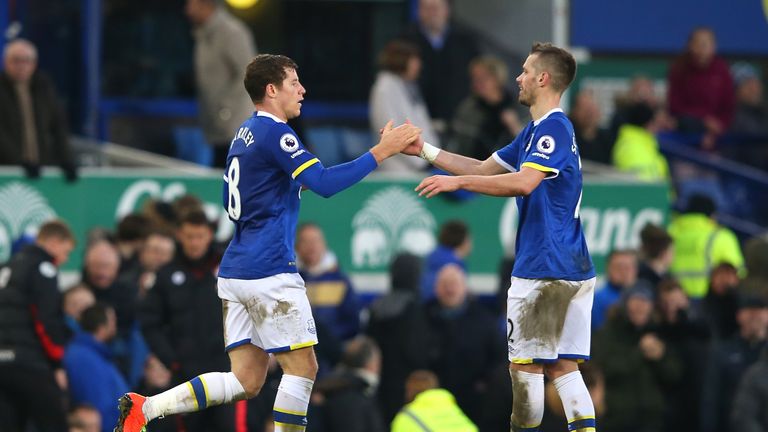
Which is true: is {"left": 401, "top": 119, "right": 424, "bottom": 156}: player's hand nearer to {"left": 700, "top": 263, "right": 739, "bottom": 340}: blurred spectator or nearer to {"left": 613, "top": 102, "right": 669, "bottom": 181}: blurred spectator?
{"left": 700, "top": 263, "right": 739, "bottom": 340}: blurred spectator

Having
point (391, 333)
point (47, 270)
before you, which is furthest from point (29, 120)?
point (391, 333)

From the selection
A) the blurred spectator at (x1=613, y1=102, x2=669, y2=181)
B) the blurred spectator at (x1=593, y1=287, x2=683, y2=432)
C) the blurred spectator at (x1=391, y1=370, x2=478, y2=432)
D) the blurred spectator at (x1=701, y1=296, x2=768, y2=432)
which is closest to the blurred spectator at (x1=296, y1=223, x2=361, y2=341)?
the blurred spectator at (x1=593, y1=287, x2=683, y2=432)

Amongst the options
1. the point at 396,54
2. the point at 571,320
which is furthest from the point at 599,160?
the point at 571,320

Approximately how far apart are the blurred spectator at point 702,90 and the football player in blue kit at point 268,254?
9663 mm

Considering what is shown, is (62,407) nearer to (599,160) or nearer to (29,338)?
(29,338)

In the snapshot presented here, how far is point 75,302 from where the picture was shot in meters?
12.5

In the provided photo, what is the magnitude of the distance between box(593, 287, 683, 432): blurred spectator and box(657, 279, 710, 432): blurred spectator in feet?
1.55

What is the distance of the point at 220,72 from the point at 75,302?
3.04 meters

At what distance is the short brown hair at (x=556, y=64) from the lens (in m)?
8.80

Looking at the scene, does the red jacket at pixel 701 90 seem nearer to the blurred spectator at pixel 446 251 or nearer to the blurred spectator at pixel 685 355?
the blurred spectator at pixel 685 355

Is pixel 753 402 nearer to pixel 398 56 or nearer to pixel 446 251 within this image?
pixel 446 251

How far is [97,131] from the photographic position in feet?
54.4

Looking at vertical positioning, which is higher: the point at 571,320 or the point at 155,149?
the point at 155,149

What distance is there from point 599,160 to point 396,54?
292 centimetres
